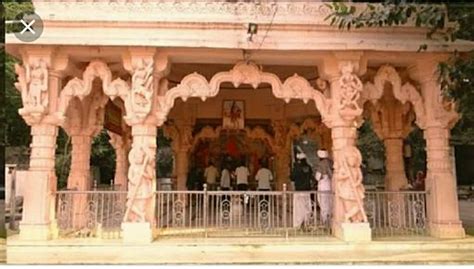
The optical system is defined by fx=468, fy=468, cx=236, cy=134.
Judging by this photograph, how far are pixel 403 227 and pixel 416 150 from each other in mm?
14068

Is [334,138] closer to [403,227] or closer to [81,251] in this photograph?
[403,227]

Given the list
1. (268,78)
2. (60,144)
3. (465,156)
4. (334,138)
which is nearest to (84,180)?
(268,78)

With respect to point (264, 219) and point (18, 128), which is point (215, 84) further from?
point (18, 128)

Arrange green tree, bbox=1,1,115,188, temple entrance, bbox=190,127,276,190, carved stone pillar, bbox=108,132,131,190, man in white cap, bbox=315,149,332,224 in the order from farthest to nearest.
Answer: temple entrance, bbox=190,127,276,190
carved stone pillar, bbox=108,132,131,190
green tree, bbox=1,1,115,188
man in white cap, bbox=315,149,332,224

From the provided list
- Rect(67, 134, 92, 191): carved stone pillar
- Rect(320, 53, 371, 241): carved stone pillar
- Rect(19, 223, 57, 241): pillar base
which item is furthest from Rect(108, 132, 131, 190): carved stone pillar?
Rect(320, 53, 371, 241): carved stone pillar

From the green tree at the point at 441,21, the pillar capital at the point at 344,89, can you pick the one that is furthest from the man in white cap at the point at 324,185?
the green tree at the point at 441,21

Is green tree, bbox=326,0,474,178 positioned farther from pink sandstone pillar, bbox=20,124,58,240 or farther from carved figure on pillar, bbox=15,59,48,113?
pink sandstone pillar, bbox=20,124,58,240

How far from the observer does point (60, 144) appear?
835 inches

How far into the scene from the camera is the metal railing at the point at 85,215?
8.58 metres

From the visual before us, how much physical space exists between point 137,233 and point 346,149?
3.87 metres

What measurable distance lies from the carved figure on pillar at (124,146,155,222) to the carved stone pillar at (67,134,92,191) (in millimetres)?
2318

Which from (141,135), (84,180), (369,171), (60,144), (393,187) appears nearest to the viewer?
(141,135)

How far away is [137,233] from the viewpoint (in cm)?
776

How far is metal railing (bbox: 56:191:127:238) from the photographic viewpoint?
8578 millimetres
